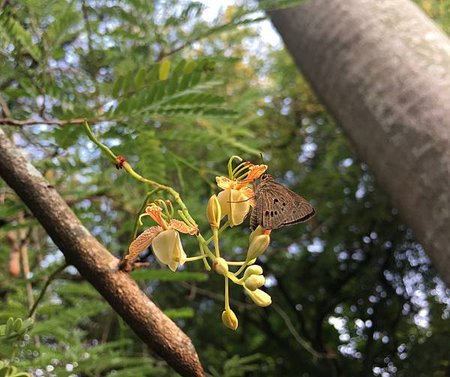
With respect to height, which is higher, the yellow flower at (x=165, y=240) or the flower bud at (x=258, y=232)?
the yellow flower at (x=165, y=240)

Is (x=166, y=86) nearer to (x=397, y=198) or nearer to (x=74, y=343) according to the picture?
(x=74, y=343)

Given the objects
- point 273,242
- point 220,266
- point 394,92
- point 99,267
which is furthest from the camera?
point 273,242

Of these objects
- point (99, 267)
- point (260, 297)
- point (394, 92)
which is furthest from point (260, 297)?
point (394, 92)

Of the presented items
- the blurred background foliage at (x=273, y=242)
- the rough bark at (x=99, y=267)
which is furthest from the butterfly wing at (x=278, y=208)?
the blurred background foliage at (x=273, y=242)

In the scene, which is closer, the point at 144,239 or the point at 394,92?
the point at 144,239

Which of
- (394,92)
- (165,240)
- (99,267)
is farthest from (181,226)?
(394,92)

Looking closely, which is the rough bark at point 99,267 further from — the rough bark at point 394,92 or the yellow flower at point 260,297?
the rough bark at point 394,92

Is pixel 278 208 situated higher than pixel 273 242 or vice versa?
pixel 278 208

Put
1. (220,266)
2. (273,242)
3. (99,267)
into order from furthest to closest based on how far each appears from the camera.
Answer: (273,242) → (99,267) → (220,266)

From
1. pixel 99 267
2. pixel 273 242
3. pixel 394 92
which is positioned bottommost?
pixel 273 242

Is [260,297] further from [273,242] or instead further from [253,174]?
[273,242]
